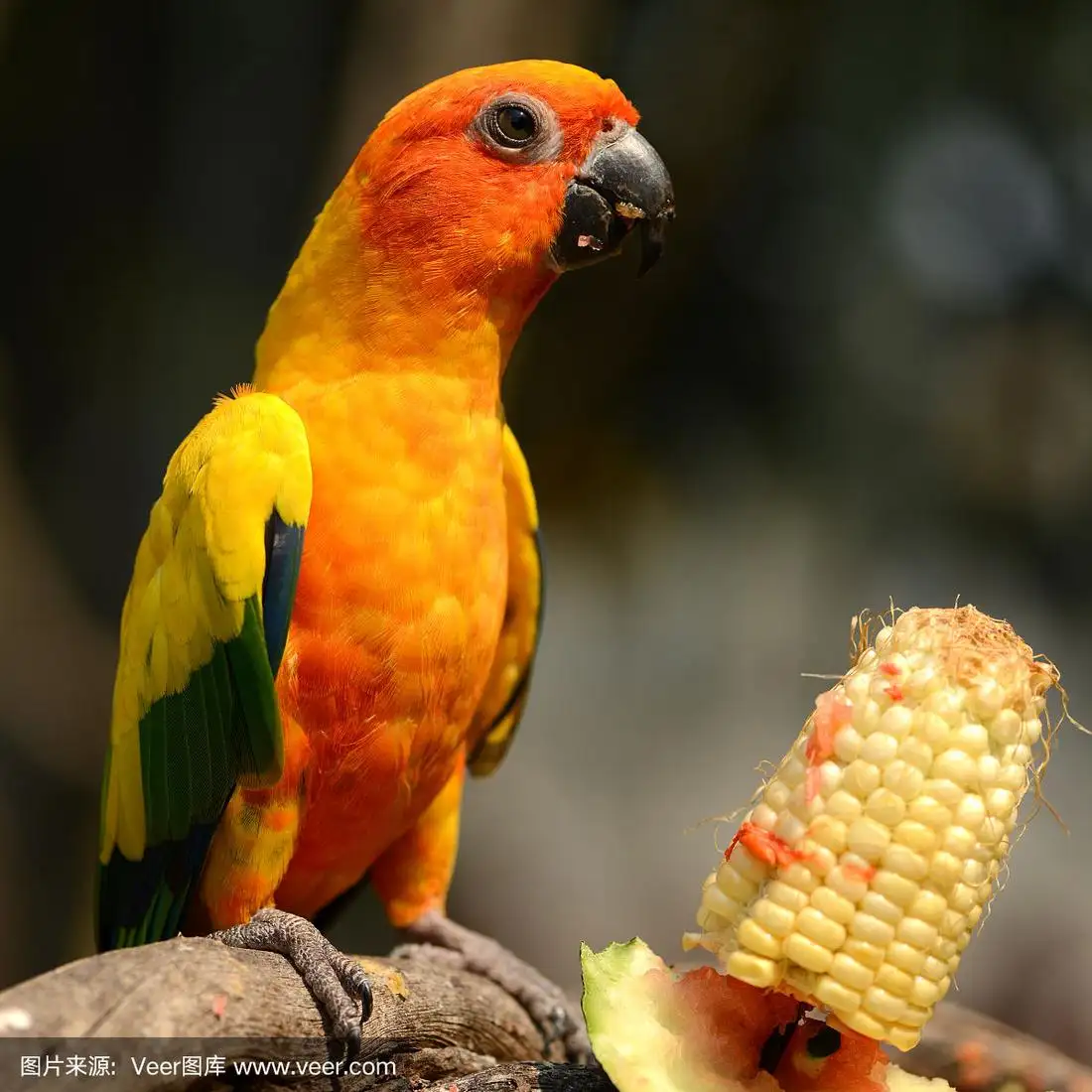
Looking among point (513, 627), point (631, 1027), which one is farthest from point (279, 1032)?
point (513, 627)

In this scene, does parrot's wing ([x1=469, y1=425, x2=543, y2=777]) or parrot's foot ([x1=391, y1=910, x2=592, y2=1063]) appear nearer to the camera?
parrot's foot ([x1=391, y1=910, x2=592, y2=1063])

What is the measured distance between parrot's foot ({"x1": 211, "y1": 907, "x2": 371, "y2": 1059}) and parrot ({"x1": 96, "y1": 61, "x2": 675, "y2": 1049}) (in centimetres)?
3

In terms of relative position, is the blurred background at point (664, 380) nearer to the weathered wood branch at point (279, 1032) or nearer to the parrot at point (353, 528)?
the parrot at point (353, 528)

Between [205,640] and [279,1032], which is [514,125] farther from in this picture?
Answer: [279,1032]

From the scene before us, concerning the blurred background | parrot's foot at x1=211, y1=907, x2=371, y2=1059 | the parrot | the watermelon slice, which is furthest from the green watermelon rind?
the blurred background

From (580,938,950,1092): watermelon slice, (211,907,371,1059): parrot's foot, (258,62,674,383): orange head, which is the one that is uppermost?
(258,62,674,383): orange head

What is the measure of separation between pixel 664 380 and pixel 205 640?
13.5 feet

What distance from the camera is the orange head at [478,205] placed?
7.41 ft

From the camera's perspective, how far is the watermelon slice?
5.29 feet

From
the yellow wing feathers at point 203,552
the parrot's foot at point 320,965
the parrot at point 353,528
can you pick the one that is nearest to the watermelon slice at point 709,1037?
the parrot's foot at point 320,965

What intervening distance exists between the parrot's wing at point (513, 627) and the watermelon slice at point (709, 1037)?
110cm

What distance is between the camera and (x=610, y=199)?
2336 mm

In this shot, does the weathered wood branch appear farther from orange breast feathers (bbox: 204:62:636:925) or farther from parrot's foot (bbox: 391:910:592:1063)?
orange breast feathers (bbox: 204:62:636:925)

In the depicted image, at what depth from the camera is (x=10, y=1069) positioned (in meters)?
1.30
